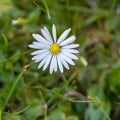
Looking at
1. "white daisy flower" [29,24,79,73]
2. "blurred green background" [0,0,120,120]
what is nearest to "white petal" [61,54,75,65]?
"white daisy flower" [29,24,79,73]

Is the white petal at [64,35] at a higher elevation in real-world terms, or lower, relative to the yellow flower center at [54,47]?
higher

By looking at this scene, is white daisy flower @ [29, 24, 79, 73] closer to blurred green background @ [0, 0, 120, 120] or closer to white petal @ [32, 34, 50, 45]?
white petal @ [32, 34, 50, 45]

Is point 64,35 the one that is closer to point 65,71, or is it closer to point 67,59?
point 67,59

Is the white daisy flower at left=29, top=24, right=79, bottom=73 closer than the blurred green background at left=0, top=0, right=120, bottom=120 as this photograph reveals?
Yes

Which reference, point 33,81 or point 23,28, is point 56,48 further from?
point 23,28

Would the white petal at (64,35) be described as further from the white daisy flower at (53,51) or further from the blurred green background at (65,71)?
the blurred green background at (65,71)

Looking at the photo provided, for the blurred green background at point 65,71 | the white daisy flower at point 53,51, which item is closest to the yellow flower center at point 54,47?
the white daisy flower at point 53,51

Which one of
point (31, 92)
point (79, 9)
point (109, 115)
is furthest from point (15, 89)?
point (79, 9)

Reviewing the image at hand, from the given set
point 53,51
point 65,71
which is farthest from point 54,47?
point 65,71

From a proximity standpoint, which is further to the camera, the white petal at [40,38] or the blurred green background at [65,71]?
the blurred green background at [65,71]
